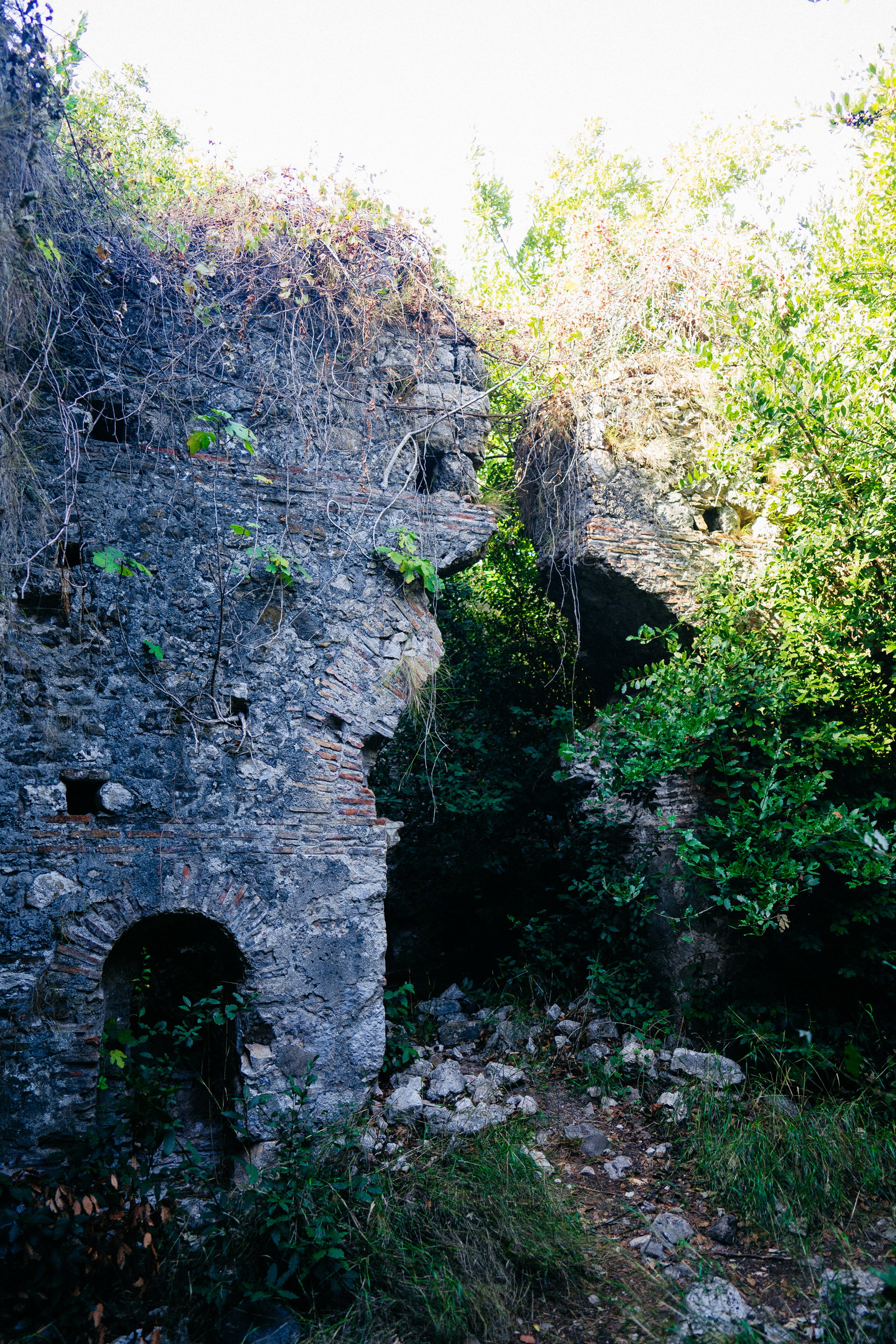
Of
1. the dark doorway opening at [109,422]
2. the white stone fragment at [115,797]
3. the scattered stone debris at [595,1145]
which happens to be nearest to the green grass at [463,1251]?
the scattered stone debris at [595,1145]

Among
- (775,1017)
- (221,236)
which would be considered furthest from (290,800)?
(221,236)

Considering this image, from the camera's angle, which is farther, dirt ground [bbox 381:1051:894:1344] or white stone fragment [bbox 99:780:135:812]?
white stone fragment [bbox 99:780:135:812]

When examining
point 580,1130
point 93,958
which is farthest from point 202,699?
point 580,1130

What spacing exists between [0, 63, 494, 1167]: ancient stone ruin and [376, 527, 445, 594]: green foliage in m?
0.03

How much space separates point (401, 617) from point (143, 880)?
6.84 feet

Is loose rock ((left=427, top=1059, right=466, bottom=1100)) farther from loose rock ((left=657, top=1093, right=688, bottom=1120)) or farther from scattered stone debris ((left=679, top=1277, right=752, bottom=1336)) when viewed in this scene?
scattered stone debris ((left=679, top=1277, right=752, bottom=1336))

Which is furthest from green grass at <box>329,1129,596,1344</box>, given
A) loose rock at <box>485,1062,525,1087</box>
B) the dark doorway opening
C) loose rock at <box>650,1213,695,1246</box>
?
the dark doorway opening

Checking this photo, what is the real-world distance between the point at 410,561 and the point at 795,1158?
3736mm

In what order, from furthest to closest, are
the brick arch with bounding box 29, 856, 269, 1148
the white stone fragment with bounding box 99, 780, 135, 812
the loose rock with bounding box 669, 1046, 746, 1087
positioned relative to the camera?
1. the loose rock with bounding box 669, 1046, 746, 1087
2. the white stone fragment with bounding box 99, 780, 135, 812
3. the brick arch with bounding box 29, 856, 269, 1148

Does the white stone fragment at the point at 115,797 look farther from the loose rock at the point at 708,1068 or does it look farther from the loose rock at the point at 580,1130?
the loose rock at the point at 708,1068

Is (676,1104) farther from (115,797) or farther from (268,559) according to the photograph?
(268,559)

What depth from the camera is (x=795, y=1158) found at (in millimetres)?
3854

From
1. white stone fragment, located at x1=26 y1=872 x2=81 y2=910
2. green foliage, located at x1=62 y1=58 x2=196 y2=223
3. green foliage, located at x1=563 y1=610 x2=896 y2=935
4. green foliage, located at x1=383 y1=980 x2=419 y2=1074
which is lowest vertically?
green foliage, located at x1=383 y1=980 x2=419 y2=1074

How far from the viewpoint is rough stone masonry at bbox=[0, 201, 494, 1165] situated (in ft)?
13.0
